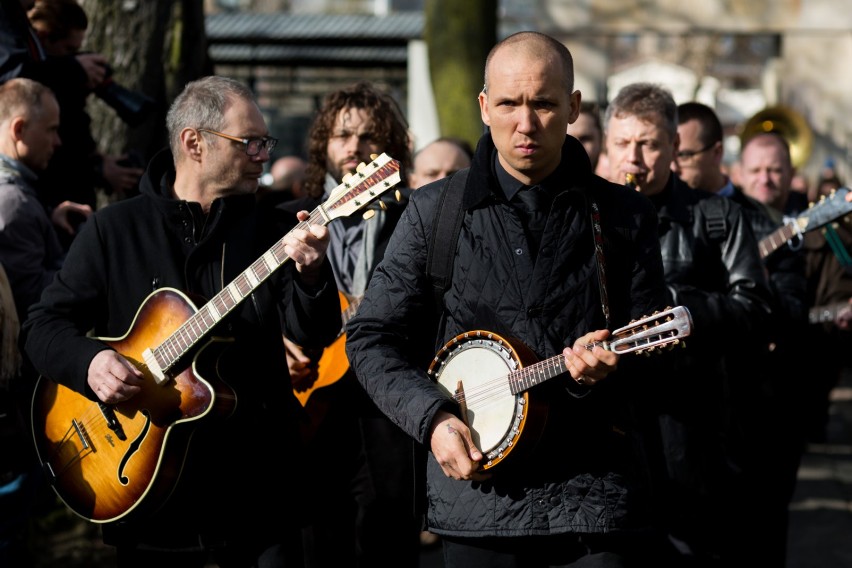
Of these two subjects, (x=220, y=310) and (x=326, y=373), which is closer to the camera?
(x=220, y=310)

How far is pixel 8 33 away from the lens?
5531mm

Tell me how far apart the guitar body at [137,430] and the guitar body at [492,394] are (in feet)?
2.81

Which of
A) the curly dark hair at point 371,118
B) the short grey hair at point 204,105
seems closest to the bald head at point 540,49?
the short grey hair at point 204,105

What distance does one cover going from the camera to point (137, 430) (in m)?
4.18

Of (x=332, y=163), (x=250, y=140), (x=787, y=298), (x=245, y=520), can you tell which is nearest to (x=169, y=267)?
(x=250, y=140)

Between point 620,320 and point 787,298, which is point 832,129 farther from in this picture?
point 620,320

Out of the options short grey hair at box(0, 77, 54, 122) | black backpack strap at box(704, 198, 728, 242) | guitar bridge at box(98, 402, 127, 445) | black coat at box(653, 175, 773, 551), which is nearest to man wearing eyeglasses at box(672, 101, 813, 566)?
black coat at box(653, 175, 773, 551)

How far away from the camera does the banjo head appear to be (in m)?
3.48

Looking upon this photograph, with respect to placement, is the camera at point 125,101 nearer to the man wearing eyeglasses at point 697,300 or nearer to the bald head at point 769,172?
the man wearing eyeglasses at point 697,300

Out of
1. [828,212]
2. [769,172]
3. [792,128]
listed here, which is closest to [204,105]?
[828,212]

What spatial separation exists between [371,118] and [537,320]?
2.22m

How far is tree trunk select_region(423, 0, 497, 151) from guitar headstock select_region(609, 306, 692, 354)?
306 inches

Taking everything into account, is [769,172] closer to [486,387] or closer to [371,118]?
[371,118]

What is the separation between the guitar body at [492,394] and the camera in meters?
3.46
